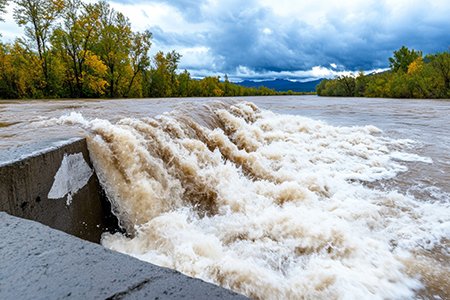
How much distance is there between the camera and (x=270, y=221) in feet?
10.8

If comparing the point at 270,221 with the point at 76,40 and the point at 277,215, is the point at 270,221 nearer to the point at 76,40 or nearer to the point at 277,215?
the point at 277,215

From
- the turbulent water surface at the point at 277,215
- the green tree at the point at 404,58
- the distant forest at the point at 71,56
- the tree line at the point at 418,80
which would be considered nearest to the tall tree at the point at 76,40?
the distant forest at the point at 71,56

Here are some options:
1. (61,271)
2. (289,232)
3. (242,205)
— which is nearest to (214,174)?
(242,205)

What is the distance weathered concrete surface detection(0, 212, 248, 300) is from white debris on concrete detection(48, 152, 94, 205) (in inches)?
46.2

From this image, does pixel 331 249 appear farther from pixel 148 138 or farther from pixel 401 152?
pixel 401 152

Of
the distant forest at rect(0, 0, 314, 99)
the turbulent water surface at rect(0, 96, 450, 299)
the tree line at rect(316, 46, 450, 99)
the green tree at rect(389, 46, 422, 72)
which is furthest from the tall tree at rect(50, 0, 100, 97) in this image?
the green tree at rect(389, 46, 422, 72)

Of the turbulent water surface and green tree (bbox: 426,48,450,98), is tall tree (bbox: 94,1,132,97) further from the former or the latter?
green tree (bbox: 426,48,450,98)

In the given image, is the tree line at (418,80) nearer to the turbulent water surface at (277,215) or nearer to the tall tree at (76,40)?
the turbulent water surface at (277,215)

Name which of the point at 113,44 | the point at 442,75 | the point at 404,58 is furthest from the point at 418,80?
the point at 113,44

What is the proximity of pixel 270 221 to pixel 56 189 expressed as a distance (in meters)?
2.57

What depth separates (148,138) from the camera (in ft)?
14.9

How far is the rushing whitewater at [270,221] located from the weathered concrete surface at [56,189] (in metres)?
0.19

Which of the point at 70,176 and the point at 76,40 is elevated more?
the point at 76,40

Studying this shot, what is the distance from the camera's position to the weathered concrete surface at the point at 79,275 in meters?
1.04
